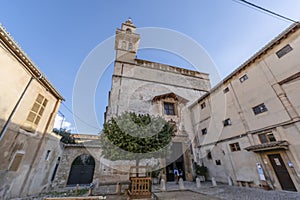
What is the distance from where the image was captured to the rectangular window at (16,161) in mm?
6444

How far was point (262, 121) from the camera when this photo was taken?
8.58 metres

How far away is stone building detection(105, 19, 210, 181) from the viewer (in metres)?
13.3

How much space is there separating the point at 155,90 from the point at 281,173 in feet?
40.5

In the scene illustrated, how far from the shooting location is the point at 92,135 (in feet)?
65.2

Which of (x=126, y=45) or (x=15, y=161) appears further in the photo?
(x=126, y=45)

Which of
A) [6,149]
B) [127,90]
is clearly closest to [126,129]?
[6,149]

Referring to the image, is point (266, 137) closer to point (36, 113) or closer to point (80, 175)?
point (36, 113)

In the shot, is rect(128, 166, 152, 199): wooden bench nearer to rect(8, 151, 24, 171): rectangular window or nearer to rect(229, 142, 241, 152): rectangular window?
rect(8, 151, 24, 171): rectangular window

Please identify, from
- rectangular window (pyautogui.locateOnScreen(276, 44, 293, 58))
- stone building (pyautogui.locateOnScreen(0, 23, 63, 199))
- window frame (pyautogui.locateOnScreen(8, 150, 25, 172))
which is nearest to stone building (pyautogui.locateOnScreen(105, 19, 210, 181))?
stone building (pyautogui.locateOnScreen(0, 23, 63, 199))

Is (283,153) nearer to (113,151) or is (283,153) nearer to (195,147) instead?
(195,147)

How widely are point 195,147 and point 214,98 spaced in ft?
18.3

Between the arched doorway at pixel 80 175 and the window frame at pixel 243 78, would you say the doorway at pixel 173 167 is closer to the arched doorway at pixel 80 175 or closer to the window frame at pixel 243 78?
the window frame at pixel 243 78

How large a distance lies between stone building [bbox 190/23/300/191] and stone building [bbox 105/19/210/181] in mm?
3079

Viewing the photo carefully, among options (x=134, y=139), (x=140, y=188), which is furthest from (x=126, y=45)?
(x=140, y=188)
